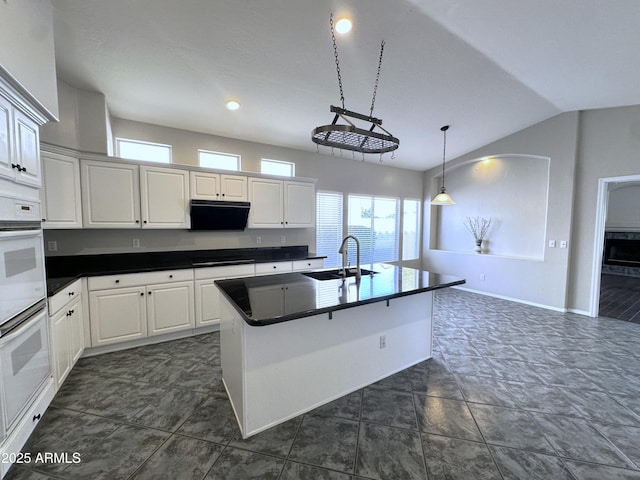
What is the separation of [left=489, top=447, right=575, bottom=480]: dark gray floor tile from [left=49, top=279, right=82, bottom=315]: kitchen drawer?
3306mm

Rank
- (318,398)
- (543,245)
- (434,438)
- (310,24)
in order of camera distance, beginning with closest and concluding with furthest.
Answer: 1. (434,438)
2. (318,398)
3. (310,24)
4. (543,245)

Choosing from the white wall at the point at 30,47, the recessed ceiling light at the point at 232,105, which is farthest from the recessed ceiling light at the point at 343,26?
the white wall at the point at 30,47

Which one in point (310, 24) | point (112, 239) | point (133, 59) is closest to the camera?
point (310, 24)

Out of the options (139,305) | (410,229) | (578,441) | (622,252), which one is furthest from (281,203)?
(622,252)

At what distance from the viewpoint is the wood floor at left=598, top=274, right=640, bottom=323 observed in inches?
171

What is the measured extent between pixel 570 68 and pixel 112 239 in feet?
19.2

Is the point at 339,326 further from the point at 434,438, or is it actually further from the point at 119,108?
the point at 119,108

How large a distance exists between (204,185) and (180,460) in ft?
9.62

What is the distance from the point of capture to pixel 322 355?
212 cm

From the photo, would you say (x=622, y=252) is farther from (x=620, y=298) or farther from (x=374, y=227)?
(x=374, y=227)

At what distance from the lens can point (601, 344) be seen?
3264 millimetres

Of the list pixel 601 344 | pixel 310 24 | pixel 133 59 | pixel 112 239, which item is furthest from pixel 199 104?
pixel 601 344

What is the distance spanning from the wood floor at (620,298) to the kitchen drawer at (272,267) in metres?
5.06

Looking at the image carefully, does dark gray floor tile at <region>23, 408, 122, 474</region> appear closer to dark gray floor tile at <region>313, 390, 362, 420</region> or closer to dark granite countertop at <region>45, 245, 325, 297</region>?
dark granite countertop at <region>45, 245, 325, 297</region>
